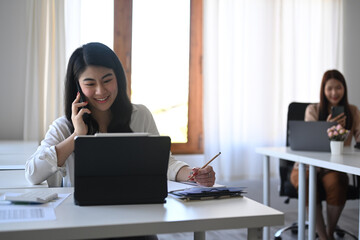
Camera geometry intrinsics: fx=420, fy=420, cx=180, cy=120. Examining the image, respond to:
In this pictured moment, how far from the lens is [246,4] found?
4.05m

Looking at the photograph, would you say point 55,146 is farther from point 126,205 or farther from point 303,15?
point 303,15

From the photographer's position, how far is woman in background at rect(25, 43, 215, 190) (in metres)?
1.64

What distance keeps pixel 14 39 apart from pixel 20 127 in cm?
74

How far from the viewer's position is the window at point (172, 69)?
3809 millimetres

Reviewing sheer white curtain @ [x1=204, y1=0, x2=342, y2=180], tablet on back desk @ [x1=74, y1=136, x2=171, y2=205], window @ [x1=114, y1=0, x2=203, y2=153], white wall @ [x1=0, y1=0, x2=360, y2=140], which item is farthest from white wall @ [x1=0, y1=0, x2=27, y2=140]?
tablet on back desk @ [x1=74, y1=136, x2=171, y2=205]

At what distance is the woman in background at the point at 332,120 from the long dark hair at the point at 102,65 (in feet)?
5.25

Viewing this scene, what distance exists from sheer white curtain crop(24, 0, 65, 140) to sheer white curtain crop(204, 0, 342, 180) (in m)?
1.31

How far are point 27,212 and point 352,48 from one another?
13.8 feet

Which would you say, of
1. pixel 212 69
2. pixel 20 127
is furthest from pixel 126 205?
pixel 212 69

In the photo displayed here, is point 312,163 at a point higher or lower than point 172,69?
lower

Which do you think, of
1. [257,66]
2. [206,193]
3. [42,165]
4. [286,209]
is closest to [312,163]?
[206,193]

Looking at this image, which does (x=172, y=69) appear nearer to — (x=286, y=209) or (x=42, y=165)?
(x=286, y=209)

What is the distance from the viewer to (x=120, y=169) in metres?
1.21

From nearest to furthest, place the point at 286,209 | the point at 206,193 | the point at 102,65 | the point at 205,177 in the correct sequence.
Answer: the point at 206,193 < the point at 205,177 < the point at 102,65 < the point at 286,209
